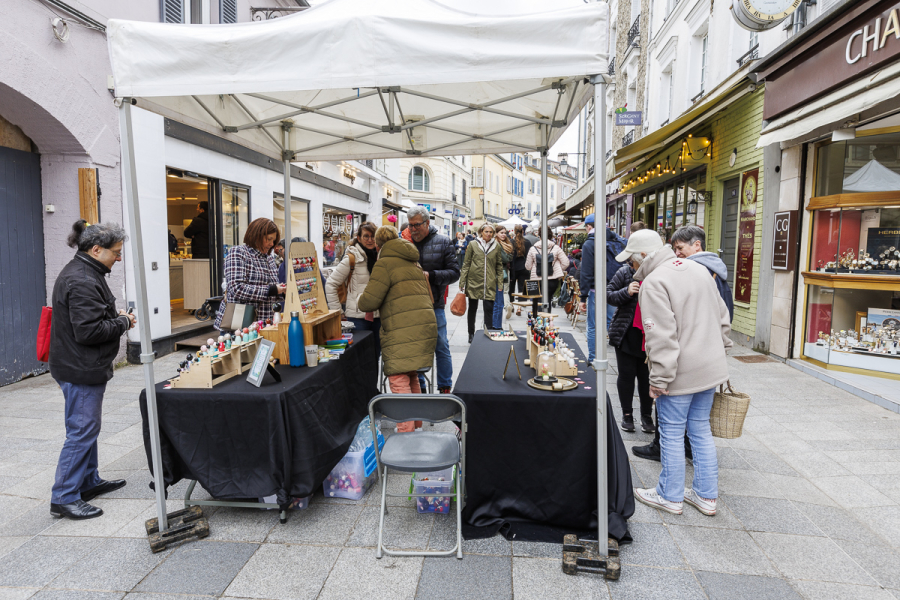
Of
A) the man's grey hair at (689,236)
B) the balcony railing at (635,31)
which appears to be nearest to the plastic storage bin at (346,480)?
the man's grey hair at (689,236)

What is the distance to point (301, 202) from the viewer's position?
13.2m

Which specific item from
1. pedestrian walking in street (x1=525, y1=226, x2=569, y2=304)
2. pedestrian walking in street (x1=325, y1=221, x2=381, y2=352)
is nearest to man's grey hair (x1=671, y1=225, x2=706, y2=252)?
pedestrian walking in street (x1=325, y1=221, x2=381, y2=352)

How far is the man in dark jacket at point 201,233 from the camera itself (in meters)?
9.05

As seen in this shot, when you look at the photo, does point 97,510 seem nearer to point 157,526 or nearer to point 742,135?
point 157,526

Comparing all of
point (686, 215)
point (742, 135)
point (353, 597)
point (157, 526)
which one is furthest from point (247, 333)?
point (686, 215)

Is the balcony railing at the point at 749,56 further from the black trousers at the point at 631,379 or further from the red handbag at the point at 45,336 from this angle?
the red handbag at the point at 45,336

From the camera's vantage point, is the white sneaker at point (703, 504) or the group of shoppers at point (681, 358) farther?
the white sneaker at point (703, 504)

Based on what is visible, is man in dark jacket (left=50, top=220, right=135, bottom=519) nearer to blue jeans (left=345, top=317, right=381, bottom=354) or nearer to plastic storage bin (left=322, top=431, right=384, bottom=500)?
plastic storage bin (left=322, top=431, right=384, bottom=500)

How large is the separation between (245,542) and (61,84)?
18.5 ft

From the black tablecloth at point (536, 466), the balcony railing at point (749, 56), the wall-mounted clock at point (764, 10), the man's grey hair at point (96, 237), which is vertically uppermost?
the balcony railing at point (749, 56)

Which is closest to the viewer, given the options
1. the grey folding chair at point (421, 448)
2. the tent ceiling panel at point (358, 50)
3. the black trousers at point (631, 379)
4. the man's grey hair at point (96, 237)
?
the tent ceiling panel at point (358, 50)

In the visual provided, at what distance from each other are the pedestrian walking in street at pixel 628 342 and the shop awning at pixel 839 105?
2.86 metres

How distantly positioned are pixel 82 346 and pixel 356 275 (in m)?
2.19

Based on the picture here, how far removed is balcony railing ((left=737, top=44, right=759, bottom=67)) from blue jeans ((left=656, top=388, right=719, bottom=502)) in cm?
707
